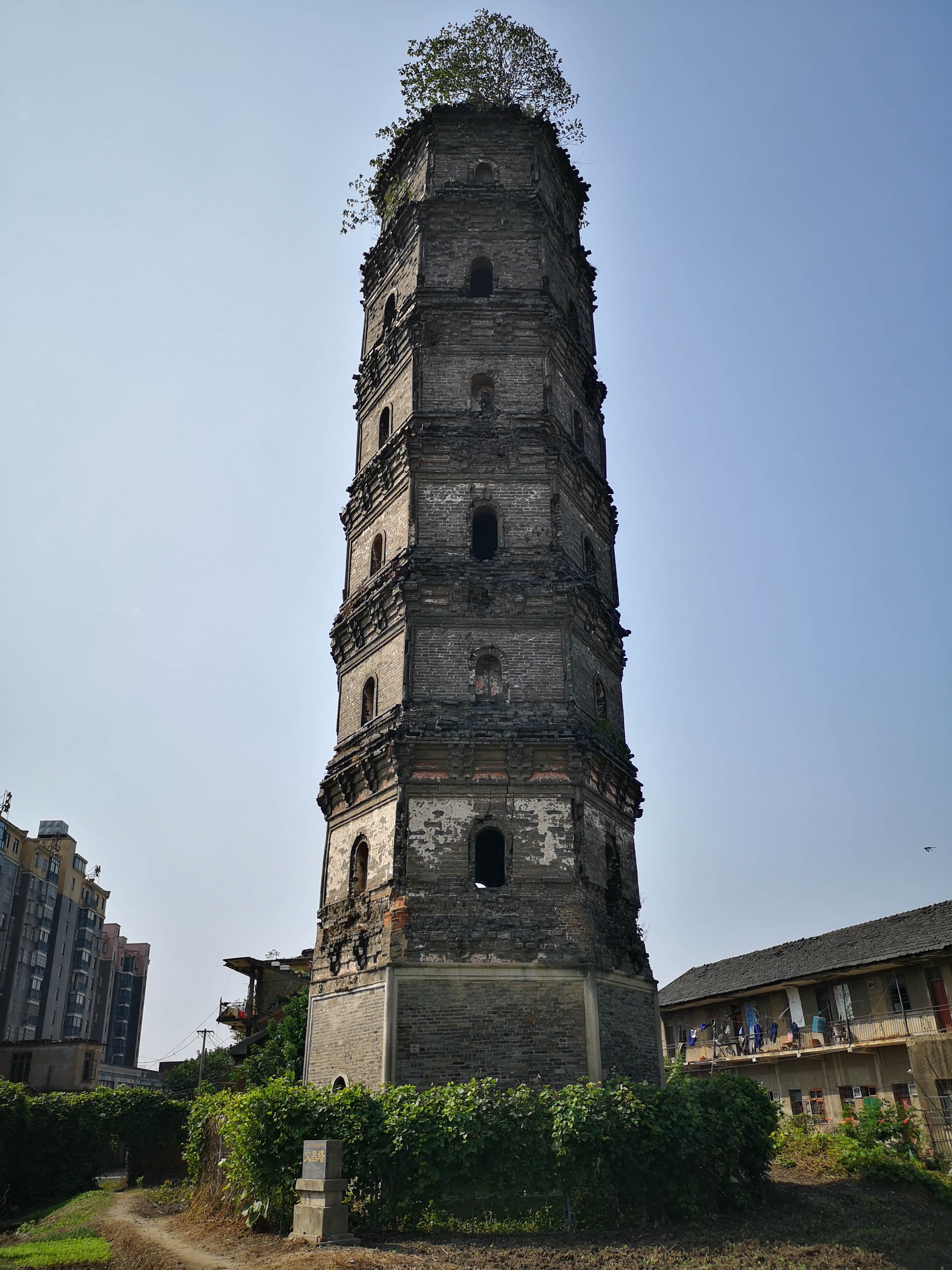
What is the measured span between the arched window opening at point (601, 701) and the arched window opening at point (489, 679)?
7.08 ft

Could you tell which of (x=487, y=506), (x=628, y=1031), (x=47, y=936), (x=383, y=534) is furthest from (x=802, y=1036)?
(x=47, y=936)

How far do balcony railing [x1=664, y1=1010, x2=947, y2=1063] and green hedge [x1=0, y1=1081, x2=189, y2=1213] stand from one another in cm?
1552

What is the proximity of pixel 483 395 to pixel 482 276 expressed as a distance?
3.37 meters

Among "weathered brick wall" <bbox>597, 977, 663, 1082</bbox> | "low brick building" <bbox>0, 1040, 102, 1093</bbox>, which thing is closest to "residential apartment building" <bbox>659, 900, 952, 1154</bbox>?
"weathered brick wall" <bbox>597, 977, 663, 1082</bbox>

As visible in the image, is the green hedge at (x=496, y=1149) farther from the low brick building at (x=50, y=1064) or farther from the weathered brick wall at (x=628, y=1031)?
the low brick building at (x=50, y=1064)

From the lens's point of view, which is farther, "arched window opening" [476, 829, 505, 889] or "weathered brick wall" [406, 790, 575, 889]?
"arched window opening" [476, 829, 505, 889]

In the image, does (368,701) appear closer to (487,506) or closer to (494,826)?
(494,826)

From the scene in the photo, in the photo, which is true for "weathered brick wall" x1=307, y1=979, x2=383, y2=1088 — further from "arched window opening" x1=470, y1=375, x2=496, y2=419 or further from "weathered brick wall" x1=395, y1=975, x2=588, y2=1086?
"arched window opening" x1=470, y1=375, x2=496, y2=419

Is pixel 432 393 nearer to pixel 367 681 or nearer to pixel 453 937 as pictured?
pixel 367 681

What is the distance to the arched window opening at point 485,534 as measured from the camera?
18547mm

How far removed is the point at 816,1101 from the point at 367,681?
16592 millimetres

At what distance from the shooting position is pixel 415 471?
18500 millimetres

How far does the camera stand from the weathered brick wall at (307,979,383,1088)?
13906mm

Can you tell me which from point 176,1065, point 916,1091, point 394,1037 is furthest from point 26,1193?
point 176,1065
